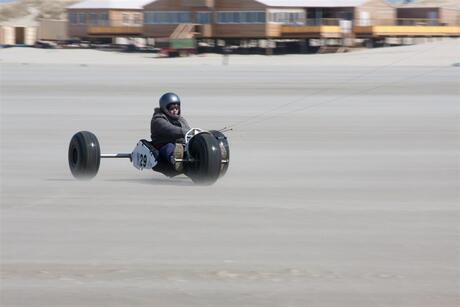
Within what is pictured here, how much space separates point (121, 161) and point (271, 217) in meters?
5.47

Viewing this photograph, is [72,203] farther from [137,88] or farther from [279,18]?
[279,18]

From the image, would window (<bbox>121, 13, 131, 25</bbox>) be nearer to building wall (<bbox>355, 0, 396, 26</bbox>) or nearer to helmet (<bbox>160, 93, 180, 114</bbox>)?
building wall (<bbox>355, 0, 396, 26</bbox>)

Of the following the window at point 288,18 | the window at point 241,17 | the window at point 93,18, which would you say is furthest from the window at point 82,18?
the window at point 288,18

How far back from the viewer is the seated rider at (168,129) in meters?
13.5

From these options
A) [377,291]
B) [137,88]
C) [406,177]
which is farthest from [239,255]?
[137,88]

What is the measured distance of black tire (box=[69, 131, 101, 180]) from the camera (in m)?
13.6

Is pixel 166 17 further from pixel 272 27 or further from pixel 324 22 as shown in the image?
pixel 324 22

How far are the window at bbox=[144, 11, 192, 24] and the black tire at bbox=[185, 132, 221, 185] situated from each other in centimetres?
6495

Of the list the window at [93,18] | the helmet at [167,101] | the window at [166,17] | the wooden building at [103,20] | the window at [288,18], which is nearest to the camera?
the helmet at [167,101]

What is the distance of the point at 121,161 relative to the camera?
16109mm

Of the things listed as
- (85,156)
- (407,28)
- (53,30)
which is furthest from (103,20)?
(85,156)

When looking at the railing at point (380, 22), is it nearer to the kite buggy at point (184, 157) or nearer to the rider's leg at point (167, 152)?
the kite buggy at point (184, 157)

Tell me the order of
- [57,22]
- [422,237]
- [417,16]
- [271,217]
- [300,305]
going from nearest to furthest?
[300,305] < [422,237] < [271,217] < [417,16] < [57,22]

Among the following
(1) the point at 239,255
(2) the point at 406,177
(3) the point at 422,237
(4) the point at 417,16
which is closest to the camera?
(1) the point at 239,255
